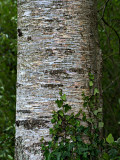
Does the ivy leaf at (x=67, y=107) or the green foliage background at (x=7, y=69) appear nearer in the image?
the ivy leaf at (x=67, y=107)

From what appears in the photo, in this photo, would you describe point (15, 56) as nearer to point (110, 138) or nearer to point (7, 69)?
point (7, 69)

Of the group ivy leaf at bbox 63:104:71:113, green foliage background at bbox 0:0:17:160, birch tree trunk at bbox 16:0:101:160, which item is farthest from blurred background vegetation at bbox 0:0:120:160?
ivy leaf at bbox 63:104:71:113

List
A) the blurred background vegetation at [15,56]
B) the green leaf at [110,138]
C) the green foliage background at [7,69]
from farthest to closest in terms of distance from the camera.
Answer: the blurred background vegetation at [15,56]
the green foliage background at [7,69]
the green leaf at [110,138]

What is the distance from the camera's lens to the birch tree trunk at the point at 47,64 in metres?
1.46

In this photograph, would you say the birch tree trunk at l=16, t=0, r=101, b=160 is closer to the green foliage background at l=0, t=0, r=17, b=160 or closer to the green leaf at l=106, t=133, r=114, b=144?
the green leaf at l=106, t=133, r=114, b=144

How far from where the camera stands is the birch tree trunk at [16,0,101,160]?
1459 millimetres

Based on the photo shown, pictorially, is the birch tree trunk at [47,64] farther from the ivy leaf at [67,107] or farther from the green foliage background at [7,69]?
the green foliage background at [7,69]

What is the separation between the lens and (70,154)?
1425mm

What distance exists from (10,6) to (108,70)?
1954mm

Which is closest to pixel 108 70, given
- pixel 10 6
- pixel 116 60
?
pixel 116 60

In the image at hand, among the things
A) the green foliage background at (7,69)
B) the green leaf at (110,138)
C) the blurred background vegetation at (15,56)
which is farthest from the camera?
the blurred background vegetation at (15,56)

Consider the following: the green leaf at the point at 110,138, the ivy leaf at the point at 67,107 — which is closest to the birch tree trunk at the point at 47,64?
the ivy leaf at the point at 67,107

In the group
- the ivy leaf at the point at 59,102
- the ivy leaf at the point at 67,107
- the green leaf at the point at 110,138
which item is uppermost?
the ivy leaf at the point at 59,102

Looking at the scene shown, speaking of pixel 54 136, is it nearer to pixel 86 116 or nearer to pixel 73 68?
pixel 86 116
